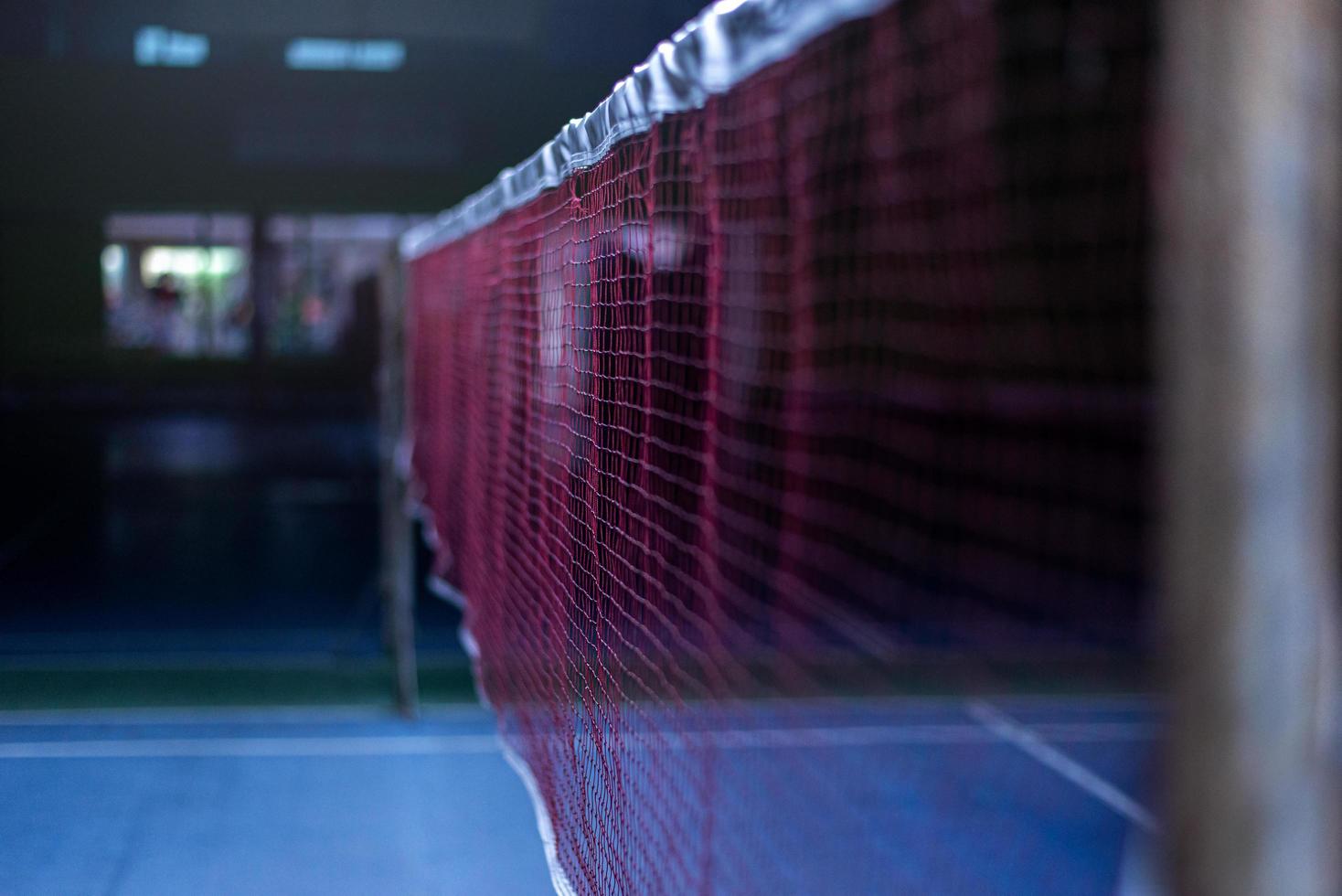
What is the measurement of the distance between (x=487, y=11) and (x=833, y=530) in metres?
5.61

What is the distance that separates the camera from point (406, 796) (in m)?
4.45

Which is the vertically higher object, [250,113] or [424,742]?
[250,113]

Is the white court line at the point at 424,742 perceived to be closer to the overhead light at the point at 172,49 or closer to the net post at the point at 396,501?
the net post at the point at 396,501

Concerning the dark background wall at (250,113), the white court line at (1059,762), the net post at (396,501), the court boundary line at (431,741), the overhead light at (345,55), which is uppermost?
the overhead light at (345,55)

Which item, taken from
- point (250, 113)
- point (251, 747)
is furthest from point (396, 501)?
point (250, 113)

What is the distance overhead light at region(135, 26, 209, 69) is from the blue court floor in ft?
34.4

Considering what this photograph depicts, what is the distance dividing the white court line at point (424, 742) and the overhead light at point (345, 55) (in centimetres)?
1054

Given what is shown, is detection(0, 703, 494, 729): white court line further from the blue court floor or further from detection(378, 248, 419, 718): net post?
detection(378, 248, 419, 718): net post

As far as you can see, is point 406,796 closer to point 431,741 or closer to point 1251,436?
point 431,741

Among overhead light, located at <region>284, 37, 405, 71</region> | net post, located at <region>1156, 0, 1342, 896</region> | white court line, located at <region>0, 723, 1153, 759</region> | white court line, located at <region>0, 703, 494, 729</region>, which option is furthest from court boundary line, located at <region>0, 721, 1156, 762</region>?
overhead light, located at <region>284, 37, 405, 71</region>

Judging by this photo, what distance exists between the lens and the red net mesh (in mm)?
2883

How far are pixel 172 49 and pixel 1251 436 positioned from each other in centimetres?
1532

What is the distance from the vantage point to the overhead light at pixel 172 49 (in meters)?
14.1

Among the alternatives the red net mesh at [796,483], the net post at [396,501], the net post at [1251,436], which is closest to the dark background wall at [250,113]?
the red net mesh at [796,483]
